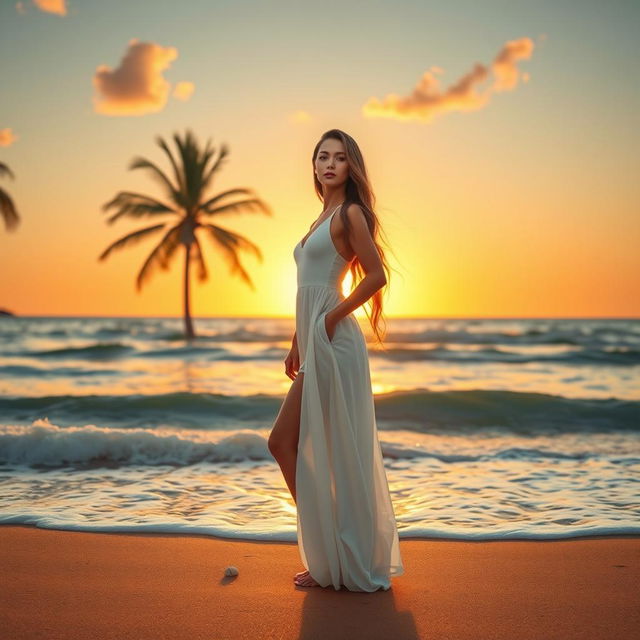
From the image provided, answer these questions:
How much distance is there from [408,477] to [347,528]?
2.95 m

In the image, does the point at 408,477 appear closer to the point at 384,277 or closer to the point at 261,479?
the point at 261,479

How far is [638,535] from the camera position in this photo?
4012mm

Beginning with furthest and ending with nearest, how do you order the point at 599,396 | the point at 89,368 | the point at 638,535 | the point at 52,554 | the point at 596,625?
the point at 89,368 < the point at 599,396 < the point at 638,535 < the point at 52,554 < the point at 596,625

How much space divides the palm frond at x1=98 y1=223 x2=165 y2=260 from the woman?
21.8 metres

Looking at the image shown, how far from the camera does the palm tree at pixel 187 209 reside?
81.2ft

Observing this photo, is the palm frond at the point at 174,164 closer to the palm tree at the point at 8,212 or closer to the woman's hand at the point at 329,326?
the palm tree at the point at 8,212

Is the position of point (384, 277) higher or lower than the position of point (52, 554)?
higher

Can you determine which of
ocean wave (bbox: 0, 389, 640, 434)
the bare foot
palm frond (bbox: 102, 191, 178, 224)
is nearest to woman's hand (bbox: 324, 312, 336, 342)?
the bare foot

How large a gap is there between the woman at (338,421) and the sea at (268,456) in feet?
3.11

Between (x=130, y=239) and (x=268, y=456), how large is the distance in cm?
1891

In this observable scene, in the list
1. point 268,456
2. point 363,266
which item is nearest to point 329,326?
point 363,266

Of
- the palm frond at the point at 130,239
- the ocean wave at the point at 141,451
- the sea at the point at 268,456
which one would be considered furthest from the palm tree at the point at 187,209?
the ocean wave at the point at 141,451

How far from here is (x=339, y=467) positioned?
305 centimetres

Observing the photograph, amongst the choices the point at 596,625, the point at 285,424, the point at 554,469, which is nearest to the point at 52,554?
the point at 285,424
